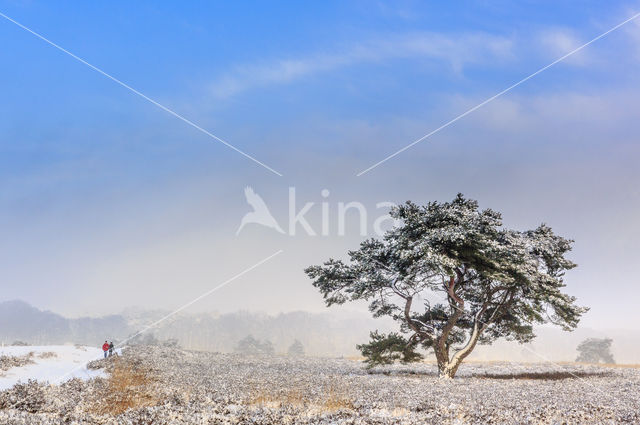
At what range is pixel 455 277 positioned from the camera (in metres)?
26.8

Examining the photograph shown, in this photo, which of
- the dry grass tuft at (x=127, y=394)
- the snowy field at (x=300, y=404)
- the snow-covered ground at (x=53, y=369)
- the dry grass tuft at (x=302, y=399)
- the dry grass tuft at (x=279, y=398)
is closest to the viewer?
the snowy field at (x=300, y=404)

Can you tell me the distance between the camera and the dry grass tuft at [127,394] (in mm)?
14159

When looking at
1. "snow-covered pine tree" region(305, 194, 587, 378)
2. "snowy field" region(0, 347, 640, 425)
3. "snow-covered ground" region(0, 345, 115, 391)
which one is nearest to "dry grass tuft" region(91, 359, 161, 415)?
"snowy field" region(0, 347, 640, 425)

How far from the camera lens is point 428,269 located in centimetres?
2525

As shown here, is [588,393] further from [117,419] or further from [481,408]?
[117,419]

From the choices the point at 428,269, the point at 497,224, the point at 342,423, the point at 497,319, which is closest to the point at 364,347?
the point at 428,269

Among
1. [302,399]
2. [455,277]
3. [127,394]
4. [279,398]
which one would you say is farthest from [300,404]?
[455,277]

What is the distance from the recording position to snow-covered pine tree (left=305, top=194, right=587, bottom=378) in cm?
2488

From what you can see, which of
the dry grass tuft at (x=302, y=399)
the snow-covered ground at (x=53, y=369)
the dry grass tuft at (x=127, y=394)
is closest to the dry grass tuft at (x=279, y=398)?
the dry grass tuft at (x=302, y=399)

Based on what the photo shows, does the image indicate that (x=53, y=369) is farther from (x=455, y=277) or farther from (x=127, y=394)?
(x=455, y=277)

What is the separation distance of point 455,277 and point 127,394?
63.4 feet

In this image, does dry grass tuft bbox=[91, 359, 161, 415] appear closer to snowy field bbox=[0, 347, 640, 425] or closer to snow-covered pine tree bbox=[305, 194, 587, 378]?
snowy field bbox=[0, 347, 640, 425]

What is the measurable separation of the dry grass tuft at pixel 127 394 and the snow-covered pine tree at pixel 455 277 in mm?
12532

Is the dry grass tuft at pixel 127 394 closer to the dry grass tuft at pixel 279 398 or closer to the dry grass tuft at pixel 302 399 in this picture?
the dry grass tuft at pixel 279 398
